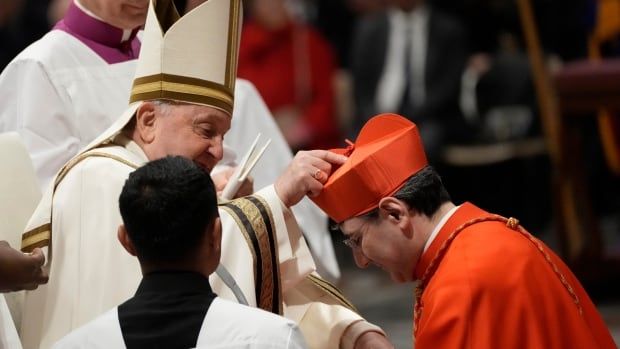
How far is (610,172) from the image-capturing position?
9500 mm

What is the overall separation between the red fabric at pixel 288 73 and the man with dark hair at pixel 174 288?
600 centimetres

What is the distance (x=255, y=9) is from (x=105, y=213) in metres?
5.68

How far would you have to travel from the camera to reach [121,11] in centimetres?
475

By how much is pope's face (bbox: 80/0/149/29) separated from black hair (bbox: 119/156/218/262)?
148cm

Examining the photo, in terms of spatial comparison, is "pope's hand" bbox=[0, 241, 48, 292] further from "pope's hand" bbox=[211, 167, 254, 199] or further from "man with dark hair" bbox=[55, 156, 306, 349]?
"pope's hand" bbox=[211, 167, 254, 199]

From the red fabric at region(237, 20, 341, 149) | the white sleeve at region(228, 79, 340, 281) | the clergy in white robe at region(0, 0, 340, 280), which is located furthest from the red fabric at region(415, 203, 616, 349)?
Result: the red fabric at region(237, 20, 341, 149)

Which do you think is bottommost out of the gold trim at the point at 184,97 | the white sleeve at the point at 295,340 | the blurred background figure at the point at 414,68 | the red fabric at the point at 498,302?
the blurred background figure at the point at 414,68

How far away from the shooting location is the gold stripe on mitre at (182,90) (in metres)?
4.14

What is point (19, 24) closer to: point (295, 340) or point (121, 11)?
point (121, 11)

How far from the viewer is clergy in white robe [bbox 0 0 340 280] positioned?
4656 mm

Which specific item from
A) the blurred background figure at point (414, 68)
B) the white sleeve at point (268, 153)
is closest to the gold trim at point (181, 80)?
the white sleeve at point (268, 153)

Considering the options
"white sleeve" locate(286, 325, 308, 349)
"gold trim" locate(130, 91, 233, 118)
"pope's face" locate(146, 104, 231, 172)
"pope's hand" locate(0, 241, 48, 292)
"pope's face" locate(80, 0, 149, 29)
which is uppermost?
"pope's face" locate(80, 0, 149, 29)

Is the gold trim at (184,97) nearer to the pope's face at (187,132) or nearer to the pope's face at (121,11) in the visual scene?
the pope's face at (187,132)

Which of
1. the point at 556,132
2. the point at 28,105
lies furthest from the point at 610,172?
the point at 28,105
